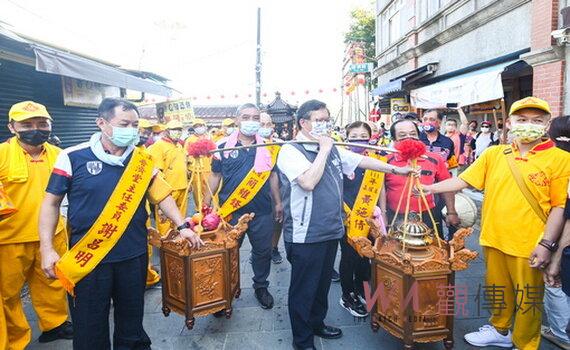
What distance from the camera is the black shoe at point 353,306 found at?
3649 millimetres

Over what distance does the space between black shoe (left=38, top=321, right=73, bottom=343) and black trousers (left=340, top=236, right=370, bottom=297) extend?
2501mm

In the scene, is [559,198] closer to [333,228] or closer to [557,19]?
[333,228]

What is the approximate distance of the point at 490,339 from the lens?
123 inches

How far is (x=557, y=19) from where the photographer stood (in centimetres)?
683

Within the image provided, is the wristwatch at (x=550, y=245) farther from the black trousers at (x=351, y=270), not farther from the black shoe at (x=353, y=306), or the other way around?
the black shoe at (x=353, y=306)

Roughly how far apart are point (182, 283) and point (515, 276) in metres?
2.51

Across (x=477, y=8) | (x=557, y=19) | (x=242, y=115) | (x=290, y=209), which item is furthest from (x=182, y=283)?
(x=477, y=8)

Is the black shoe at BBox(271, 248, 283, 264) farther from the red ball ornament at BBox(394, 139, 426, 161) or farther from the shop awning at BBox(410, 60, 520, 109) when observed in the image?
the shop awning at BBox(410, 60, 520, 109)

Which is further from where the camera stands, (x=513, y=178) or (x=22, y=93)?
(x=22, y=93)

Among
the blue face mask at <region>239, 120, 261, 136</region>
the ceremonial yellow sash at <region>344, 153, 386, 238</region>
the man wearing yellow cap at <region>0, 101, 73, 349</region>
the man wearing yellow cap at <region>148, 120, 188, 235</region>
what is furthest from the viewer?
the man wearing yellow cap at <region>148, 120, 188, 235</region>

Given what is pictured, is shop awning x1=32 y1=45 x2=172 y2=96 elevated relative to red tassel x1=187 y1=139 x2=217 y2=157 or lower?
elevated

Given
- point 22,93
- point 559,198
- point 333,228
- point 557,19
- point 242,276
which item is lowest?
point 242,276

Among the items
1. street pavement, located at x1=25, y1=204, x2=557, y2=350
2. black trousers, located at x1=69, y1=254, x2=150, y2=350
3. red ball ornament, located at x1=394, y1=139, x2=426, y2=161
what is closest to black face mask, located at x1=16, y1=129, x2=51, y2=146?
black trousers, located at x1=69, y1=254, x2=150, y2=350

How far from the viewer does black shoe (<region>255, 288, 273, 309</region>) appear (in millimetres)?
3914
